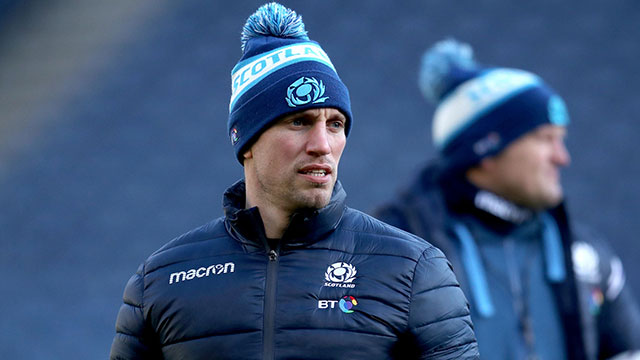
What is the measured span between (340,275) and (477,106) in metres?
2.46

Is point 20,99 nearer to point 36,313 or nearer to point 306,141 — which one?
point 36,313

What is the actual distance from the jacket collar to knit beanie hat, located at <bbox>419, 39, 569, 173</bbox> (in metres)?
2.19

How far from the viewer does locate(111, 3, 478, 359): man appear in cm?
223

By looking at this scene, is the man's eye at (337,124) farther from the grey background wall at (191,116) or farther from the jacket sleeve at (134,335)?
the grey background wall at (191,116)

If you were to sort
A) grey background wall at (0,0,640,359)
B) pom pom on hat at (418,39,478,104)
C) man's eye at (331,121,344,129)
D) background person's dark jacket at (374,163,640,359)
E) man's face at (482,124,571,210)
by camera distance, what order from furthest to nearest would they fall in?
grey background wall at (0,0,640,359) → pom pom on hat at (418,39,478,104) → man's face at (482,124,571,210) → background person's dark jacket at (374,163,640,359) → man's eye at (331,121,344,129)

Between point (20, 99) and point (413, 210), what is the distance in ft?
13.7

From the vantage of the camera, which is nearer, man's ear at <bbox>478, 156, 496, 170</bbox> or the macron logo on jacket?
the macron logo on jacket

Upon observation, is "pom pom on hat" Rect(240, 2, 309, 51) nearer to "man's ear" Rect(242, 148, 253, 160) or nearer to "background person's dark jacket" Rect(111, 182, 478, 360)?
"man's ear" Rect(242, 148, 253, 160)

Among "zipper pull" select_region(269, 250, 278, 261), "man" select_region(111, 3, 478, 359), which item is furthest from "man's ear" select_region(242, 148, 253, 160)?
"zipper pull" select_region(269, 250, 278, 261)

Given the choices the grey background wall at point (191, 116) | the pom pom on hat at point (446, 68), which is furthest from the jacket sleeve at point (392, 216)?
the grey background wall at point (191, 116)

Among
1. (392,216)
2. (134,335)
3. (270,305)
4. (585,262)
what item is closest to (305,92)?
(270,305)

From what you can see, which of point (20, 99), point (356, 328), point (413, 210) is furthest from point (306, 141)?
point (20, 99)

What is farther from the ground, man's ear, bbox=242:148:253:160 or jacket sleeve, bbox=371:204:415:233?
jacket sleeve, bbox=371:204:415:233

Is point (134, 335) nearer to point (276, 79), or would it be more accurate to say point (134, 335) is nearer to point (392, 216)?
point (276, 79)
